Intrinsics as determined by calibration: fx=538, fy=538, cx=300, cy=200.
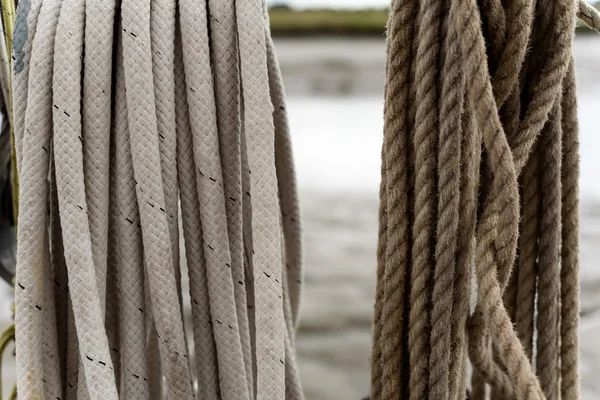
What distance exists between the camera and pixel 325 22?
10250 mm

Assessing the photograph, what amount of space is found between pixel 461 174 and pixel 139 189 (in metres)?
0.38

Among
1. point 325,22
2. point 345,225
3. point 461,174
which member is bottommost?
point 345,225

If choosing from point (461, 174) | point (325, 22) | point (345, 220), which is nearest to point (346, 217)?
point (345, 220)

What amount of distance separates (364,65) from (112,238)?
7.04m

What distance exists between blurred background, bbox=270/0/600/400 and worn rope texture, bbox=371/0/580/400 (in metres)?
0.43

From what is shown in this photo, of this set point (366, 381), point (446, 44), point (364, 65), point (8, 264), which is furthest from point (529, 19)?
point (364, 65)

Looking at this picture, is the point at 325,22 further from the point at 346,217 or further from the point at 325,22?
the point at 346,217

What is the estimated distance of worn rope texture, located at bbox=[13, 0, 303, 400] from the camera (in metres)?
0.64

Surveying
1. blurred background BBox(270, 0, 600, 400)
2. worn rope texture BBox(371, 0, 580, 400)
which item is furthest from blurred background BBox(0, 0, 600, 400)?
worn rope texture BBox(371, 0, 580, 400)

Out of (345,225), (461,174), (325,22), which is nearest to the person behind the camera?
(461,174)

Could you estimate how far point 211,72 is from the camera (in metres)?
0.67

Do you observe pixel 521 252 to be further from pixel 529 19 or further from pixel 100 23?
pixel 100 23

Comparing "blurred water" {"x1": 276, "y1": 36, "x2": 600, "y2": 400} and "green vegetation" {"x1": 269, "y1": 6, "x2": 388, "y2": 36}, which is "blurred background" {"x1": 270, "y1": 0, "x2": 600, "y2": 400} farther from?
"green vegetation" {"x1": 269, "y1": 6, "x2": 388, "y2": 36}

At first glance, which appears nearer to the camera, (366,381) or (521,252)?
(521,252)
